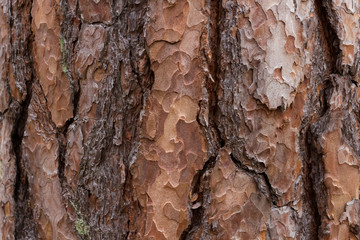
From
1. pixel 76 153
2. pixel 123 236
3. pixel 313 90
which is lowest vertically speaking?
pixel 123 236

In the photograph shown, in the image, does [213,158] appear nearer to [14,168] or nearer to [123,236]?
[123,236]

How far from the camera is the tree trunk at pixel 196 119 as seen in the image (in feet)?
2.69

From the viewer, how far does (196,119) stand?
82 centimetres

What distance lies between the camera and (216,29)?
0.83 metres

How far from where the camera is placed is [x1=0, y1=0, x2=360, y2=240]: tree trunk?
2.69ft

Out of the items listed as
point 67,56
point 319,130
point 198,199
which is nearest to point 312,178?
point 319,130

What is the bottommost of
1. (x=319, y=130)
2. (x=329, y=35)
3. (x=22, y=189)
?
(x=22, y=189)

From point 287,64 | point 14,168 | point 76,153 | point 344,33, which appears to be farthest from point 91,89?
point 344,33

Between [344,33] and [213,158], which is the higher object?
[344,33]

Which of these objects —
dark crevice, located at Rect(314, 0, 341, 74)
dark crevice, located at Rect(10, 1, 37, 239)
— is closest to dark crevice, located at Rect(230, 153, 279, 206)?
dark crevice, located at Rect(314, 0, 341, 74)

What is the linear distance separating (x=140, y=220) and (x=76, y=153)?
0.64 feet

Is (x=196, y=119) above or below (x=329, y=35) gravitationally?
below

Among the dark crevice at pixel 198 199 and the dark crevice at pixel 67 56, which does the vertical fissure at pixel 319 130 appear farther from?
the dark crevice at pixel 67 56

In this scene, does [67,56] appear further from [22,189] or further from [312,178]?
[312,178]
